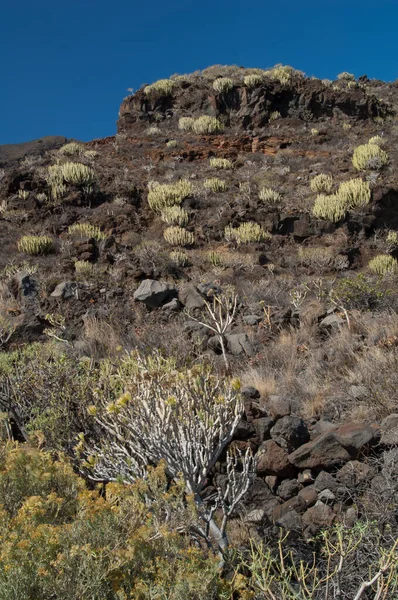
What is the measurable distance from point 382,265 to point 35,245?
775cm

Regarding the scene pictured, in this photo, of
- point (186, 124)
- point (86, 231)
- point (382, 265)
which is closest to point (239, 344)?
point (382, 265)

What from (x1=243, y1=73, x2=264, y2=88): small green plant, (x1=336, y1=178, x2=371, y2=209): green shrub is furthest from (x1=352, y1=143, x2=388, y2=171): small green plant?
(x1=243, y1=73, x2=264, y2=88): small green plant

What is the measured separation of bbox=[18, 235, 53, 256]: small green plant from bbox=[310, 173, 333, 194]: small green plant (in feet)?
25.4

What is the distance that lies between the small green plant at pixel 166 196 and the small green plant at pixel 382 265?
549 centimetres

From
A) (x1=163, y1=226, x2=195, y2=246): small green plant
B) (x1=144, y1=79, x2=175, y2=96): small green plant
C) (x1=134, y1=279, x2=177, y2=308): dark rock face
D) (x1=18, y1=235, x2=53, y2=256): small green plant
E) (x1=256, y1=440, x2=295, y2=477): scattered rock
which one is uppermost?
(x1=144, y1=79, x2=175, y2=96): small green plant

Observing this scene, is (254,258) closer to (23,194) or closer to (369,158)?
(23,194)

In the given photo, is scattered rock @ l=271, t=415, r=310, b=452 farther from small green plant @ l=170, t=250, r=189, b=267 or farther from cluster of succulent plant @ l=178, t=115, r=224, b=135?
cluster of succulent plant @ l=178, t=115, r=224, b=135

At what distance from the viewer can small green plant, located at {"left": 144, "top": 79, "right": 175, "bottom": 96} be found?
69.6ft

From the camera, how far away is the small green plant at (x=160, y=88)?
69.6ft

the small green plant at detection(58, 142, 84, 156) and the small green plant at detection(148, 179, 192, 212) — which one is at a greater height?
the small green plant at detection(58, 142, 84, 156)

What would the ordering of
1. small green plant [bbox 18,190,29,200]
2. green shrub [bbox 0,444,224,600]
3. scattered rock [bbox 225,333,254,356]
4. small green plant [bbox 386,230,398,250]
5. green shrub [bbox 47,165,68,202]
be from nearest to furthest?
1. green shrub [bbox 0,444,224,600]
2. scattered rock [bbox 225,333,254,356]
3. small green plant [bbox 386,230,398,250]
4. small green plant [bbox 18,190,29,200]
5. green shrub [bbox 47,165,68,202]

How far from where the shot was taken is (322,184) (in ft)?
44.7

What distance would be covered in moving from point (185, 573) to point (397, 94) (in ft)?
87.6

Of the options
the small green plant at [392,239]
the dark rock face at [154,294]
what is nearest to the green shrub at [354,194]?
the small green plant at [392,239]
